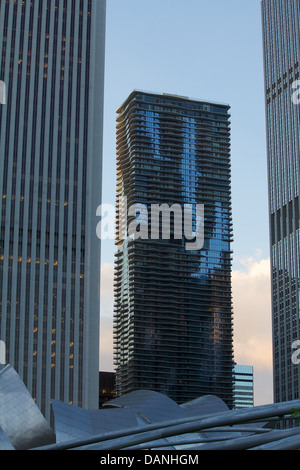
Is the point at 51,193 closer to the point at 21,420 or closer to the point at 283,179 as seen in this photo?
the point at 21,420

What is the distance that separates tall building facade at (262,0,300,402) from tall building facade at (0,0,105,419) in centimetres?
7163

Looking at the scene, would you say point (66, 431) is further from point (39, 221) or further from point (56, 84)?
point (56, 84)

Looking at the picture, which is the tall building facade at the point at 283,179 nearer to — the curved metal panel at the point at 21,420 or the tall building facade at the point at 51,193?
the tall building facade at the point at 51,193

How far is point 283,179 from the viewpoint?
17250 centimetres

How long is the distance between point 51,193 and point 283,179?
84.1m

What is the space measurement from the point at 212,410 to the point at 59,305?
150ft

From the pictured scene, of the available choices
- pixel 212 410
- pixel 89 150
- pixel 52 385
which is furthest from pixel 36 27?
pixel 212 410

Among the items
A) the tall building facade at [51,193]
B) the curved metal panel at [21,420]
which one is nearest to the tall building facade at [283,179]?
the tall building facade at [51,193]

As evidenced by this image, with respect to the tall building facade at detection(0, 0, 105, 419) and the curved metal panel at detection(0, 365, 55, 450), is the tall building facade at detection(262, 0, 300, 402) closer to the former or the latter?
the tall building facade at detection(0, 0, 105, 419)

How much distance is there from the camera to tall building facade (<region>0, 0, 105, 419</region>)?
95.6 metres

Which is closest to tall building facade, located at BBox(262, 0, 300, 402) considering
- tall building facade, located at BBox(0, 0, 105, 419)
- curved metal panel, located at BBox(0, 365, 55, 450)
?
tall building facade, located at BBox(0, 0, 105, 419)

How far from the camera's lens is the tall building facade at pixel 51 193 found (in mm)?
95562

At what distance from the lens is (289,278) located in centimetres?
16462

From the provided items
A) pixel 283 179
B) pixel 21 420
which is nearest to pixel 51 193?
pixel 21 420
